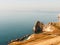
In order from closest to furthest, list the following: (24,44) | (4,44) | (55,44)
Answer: (55,44), (24,44), (4,44)

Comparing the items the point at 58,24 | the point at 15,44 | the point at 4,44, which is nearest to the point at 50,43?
the point at 15,44

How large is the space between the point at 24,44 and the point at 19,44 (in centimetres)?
273

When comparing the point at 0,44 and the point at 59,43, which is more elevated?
the point at 59,43

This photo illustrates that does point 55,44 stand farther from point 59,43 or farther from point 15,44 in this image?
point 15,44

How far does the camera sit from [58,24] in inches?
7849

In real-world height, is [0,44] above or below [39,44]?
below

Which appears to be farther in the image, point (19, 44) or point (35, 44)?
point (19, 44)

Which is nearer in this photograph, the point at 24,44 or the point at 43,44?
the point at 43,44

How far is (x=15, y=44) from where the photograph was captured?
81312mm

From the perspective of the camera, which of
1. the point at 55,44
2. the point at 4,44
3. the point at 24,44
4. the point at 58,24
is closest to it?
the point at 55,44

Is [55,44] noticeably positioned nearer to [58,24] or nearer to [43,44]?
[43,44]

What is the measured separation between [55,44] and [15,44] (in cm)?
1999

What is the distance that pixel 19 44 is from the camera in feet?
262

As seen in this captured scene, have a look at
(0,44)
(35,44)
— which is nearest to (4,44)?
(0,44)
